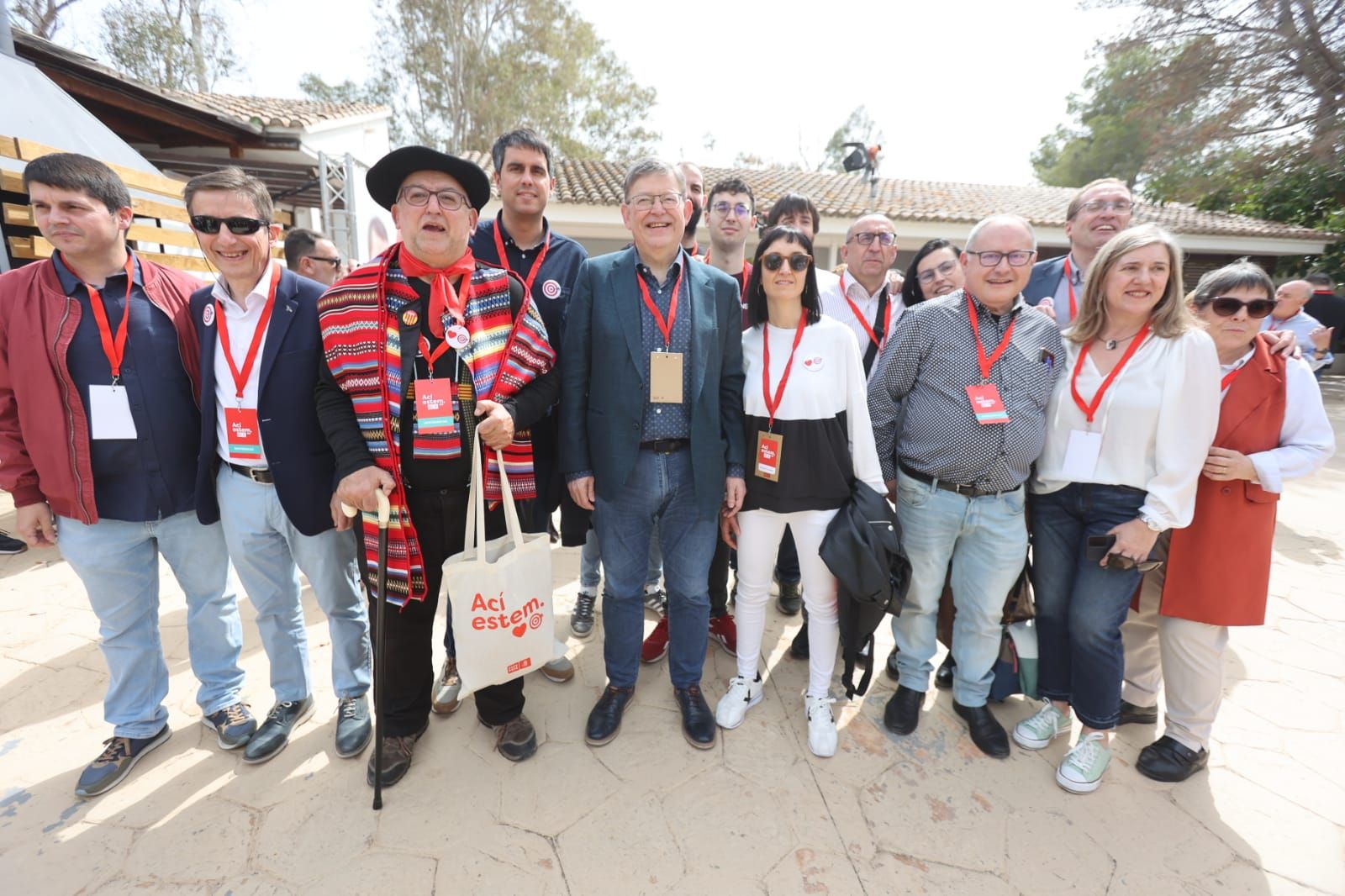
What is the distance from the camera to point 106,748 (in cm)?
237

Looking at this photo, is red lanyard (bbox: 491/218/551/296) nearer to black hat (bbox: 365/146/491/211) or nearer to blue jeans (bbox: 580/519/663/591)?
black hat (bbox: 365/146/491/211)

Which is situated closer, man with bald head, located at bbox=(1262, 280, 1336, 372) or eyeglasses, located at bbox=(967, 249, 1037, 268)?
eyeglasses, located at bbox=(967, 249, 1037, 268)

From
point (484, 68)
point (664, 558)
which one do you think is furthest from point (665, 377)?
point (484, 68)

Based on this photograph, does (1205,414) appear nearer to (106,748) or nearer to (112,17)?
(106,748)

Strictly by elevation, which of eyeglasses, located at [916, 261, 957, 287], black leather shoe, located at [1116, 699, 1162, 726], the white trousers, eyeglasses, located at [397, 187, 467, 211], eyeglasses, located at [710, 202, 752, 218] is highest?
eyeglasses, located at [710, 202, 752, 218]

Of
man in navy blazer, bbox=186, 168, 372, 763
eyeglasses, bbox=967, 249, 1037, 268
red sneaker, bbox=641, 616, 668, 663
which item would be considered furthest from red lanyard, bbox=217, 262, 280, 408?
eyeglasses, bbox=967, 249, 1037, 268

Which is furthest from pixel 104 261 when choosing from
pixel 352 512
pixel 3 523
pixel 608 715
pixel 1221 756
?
pixel 1221 756

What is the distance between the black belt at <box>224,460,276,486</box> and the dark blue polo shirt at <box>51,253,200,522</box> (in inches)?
8.5

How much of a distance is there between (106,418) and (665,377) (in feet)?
6.57

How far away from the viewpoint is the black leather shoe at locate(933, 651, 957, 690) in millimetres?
2988

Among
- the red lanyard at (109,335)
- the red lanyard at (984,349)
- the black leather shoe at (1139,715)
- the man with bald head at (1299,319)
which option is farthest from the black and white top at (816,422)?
the man with bald head at (1299,319)

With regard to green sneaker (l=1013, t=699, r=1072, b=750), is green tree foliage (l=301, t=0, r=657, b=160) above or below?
above

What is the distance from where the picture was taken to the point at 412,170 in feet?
6.47

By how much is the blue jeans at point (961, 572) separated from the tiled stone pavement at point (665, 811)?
1.08 ft
